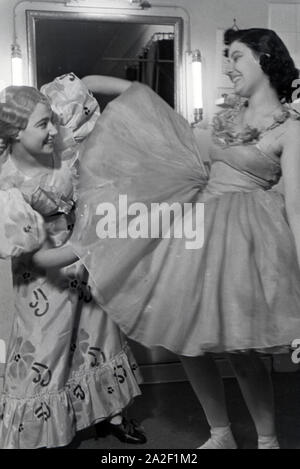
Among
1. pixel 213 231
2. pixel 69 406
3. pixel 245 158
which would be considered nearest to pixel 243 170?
pixel 245 158

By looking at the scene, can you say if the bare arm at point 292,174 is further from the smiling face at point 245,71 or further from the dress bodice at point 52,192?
the dress bodice at point 52,192

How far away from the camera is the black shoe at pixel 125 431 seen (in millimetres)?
1002

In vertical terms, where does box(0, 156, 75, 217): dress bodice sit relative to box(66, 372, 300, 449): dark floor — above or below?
above

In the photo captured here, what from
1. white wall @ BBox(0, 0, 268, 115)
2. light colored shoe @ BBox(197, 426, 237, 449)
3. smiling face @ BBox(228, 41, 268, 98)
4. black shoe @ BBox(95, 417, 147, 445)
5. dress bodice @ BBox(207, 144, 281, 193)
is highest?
white wall @ BBox(0, 0, 268, 115)

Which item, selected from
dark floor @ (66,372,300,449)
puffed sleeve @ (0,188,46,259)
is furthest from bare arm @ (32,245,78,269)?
dark floor @ (66,372,300,449)

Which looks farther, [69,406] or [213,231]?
[69,406]

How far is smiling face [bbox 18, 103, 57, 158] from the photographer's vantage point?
100 centimetres

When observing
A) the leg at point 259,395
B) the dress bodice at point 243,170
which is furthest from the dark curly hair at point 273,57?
the leg at point 259,395

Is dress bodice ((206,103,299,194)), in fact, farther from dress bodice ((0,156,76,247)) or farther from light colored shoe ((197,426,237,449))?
light colored shoe ((197,426,237,449))

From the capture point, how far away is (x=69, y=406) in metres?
1.08

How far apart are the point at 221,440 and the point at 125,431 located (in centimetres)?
18

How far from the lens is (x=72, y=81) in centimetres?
108

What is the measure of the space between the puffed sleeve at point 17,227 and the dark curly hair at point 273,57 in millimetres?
449

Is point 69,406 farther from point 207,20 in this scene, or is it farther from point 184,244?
point 207,20
